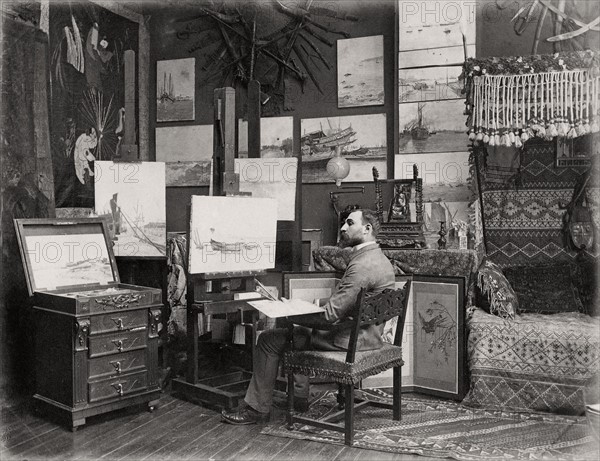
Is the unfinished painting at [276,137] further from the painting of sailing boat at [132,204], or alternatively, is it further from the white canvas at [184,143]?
the painting of sailing boat at [132,204]

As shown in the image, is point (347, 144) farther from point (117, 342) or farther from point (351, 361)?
point (117, 342)

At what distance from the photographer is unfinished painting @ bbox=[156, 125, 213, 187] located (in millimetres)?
6832

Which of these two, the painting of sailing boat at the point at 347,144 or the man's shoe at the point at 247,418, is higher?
the painting of sailing boat at the point at 347,144

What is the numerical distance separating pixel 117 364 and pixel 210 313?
744 mm

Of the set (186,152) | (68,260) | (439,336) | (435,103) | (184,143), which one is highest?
(435,103)

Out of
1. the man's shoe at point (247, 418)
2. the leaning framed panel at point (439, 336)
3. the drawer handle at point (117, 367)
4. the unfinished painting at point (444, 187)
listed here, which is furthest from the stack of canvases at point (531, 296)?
the drawer handle at point (117, 367)

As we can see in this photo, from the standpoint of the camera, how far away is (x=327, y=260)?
515 cm

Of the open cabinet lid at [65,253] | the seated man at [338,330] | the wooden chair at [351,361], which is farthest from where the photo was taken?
the open cabinet lid at [65,253]

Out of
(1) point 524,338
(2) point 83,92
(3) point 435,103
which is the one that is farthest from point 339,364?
(2) point 83,92

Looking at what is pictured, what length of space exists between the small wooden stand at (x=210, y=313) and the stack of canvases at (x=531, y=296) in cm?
176

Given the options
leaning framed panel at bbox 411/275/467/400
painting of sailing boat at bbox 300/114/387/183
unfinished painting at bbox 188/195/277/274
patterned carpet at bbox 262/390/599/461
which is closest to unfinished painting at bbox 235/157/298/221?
unfinished painting at bbox 188/195/277/274

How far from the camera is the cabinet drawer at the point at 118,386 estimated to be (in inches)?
156

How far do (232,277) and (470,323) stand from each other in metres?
1.87

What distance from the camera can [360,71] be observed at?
6109mm
